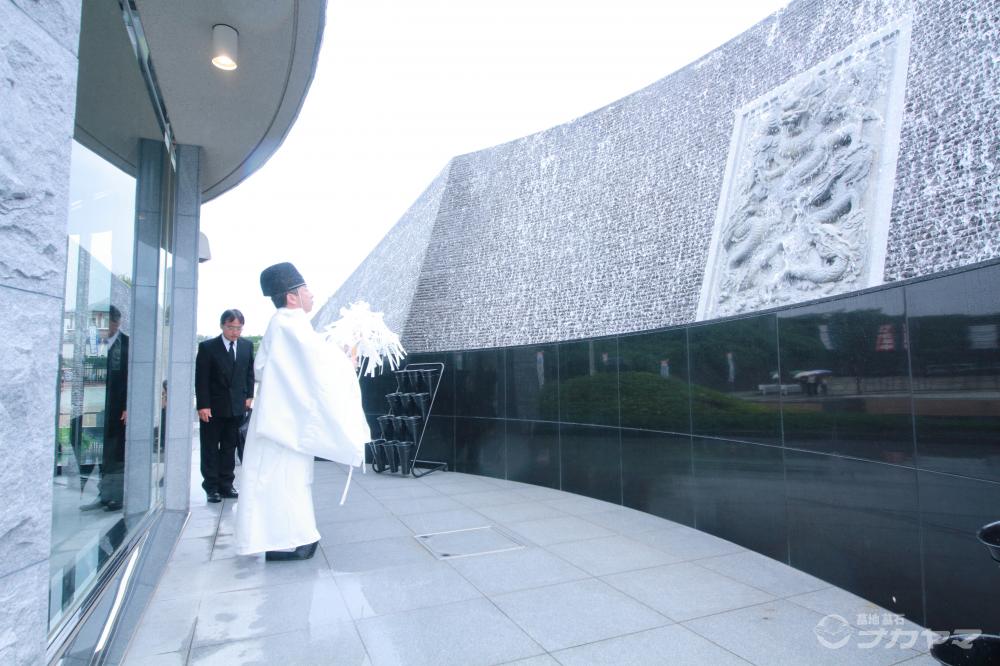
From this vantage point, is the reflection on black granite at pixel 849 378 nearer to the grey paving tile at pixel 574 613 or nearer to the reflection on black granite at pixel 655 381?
the reflection on black granite at pixel 655 381

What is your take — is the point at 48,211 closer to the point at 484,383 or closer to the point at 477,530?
the point at 477,530

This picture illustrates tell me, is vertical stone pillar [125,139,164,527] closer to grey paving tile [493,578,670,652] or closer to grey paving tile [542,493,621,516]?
grey paving tile [493,578,670,652]

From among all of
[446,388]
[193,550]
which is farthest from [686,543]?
[446,388]

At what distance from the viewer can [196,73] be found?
14.1 feet

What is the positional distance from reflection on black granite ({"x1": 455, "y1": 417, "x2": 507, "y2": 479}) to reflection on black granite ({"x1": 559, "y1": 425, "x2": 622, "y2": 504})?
1.07 meters

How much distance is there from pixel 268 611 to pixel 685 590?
220 centimetres

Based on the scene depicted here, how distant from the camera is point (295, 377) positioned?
13.2 feet

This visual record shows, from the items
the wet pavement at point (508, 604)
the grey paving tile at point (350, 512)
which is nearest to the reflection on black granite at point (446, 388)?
the grey paving tile at point (350, 512)

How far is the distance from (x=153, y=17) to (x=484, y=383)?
4.88 metres

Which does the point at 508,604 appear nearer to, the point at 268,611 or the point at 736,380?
the point at 268,611

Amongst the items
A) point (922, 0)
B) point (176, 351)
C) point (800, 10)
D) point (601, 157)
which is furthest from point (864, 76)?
point (176, 351)

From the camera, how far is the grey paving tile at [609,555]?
374 cm

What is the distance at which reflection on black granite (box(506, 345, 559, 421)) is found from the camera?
6.46m

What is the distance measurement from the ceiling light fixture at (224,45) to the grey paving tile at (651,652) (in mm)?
3948
